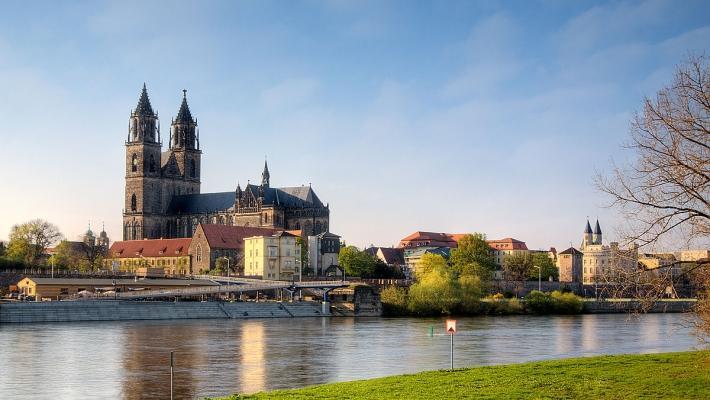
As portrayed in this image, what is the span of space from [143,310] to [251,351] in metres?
37.0

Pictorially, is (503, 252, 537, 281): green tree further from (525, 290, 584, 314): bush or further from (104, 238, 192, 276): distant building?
(104, 238, 192, 276): distant building

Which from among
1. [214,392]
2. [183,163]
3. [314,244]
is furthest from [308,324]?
[183,163]

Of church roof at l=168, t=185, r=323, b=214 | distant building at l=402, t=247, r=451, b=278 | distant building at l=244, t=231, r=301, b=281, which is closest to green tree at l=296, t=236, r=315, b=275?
distant building at l=244, t=231, r=301, b=281

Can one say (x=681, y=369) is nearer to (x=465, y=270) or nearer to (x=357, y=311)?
(x=357, y=311)

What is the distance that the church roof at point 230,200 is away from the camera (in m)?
148

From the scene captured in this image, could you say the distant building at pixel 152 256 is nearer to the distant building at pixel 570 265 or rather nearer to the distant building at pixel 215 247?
the distant building at pixel 215 247

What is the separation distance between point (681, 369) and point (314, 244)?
115m

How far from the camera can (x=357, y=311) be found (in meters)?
90.1

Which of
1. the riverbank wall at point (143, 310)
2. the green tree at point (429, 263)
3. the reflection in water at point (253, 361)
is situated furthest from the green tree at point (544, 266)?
the reflection in water at point (253, 361)

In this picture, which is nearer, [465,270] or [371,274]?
[465,270]

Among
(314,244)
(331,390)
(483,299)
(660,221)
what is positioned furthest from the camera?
Answer: (314,244)

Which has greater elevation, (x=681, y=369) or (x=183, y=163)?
(x=183, y=163)

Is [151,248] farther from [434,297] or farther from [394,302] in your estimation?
[434,297]

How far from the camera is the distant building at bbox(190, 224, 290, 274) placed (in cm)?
12469
